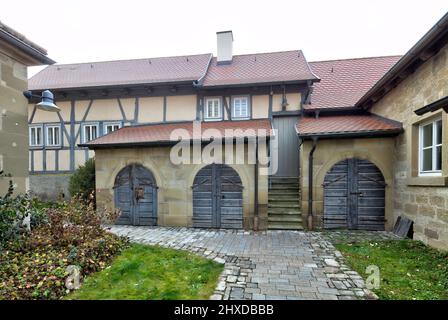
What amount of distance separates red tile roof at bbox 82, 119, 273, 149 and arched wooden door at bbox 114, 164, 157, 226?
3.40 ft

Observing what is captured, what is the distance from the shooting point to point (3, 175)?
4.59m

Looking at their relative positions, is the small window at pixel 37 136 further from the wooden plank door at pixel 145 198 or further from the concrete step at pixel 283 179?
the concrete step at pixel 283 179

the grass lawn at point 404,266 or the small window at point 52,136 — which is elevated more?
the small window at point 52,136

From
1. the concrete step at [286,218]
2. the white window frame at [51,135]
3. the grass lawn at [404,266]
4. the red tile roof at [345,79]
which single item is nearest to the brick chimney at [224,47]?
the red tile roof at [345,79]

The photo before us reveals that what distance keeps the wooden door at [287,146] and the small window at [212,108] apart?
253 cm

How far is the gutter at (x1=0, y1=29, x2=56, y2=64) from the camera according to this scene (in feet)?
14.3

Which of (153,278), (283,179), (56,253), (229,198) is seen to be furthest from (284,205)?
(56,253)

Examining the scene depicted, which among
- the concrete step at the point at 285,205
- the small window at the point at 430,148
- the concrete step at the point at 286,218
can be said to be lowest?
the concrete step at the point at 286,218

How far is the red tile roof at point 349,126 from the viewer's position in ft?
20.8

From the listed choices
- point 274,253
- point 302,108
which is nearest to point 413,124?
point 302,108

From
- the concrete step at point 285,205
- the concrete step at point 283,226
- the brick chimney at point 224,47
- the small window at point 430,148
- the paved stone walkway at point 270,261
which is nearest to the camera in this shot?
the paved stone walkway at point 270,261

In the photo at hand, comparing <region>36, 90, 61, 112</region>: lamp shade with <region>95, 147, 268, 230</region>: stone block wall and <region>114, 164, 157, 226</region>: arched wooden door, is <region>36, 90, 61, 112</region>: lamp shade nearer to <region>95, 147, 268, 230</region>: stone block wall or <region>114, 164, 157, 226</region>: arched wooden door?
<region>95, 147, 268, 230</region>: stone block wall
